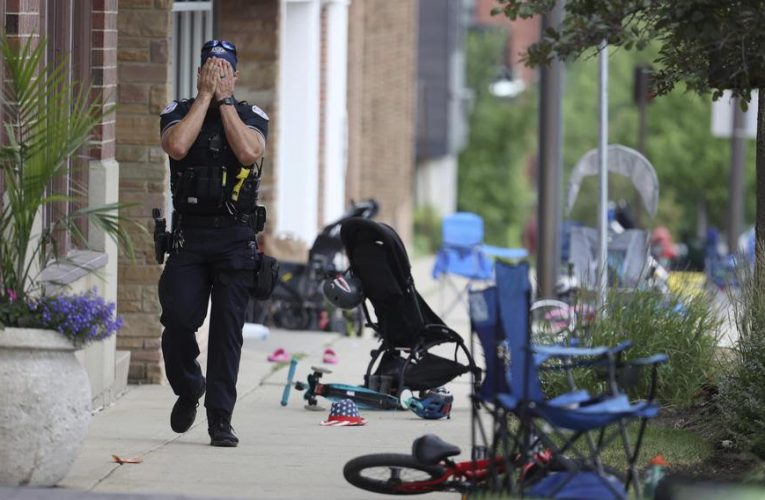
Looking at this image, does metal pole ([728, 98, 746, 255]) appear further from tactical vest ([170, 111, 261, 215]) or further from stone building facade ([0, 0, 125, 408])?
tactical vest ([170, 111, 261, 215])

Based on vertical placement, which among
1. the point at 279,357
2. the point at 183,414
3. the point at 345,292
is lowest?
the point at 279,357

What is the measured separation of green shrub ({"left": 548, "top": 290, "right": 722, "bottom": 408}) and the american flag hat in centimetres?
116

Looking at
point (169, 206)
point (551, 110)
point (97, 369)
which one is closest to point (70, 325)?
point (97, 369)

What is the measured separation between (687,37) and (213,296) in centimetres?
268

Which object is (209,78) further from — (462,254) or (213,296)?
(462,254)

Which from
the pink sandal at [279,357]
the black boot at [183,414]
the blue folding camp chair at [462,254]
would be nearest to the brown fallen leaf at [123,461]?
the black boot at [183,414]

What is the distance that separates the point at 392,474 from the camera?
7.34 metres

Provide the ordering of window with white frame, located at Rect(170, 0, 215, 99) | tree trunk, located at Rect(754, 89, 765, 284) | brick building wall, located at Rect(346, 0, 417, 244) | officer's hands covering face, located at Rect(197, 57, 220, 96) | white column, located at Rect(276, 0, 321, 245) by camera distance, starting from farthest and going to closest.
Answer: brick building wall, located at Rect(346, 0, 417, 244) → white column, located at Rect(276, 0, 321, 245) → window with white frame, located at Rect(170, 0, 215, 99) → tree trunk, located at Rect(754, 89, 765, 284) → officer's hands covering face, located at Rect(197, 57, 220, 96)

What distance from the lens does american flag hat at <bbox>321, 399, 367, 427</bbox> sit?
10.1 metres

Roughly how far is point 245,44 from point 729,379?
27.6 feet

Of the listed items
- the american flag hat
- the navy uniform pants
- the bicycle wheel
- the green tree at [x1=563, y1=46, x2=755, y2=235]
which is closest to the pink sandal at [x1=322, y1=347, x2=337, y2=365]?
the american flag hat

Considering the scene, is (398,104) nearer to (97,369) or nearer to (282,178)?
(282,178)

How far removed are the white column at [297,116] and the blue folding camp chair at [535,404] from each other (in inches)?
450

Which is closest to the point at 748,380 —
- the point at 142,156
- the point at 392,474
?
the point at 392,474
